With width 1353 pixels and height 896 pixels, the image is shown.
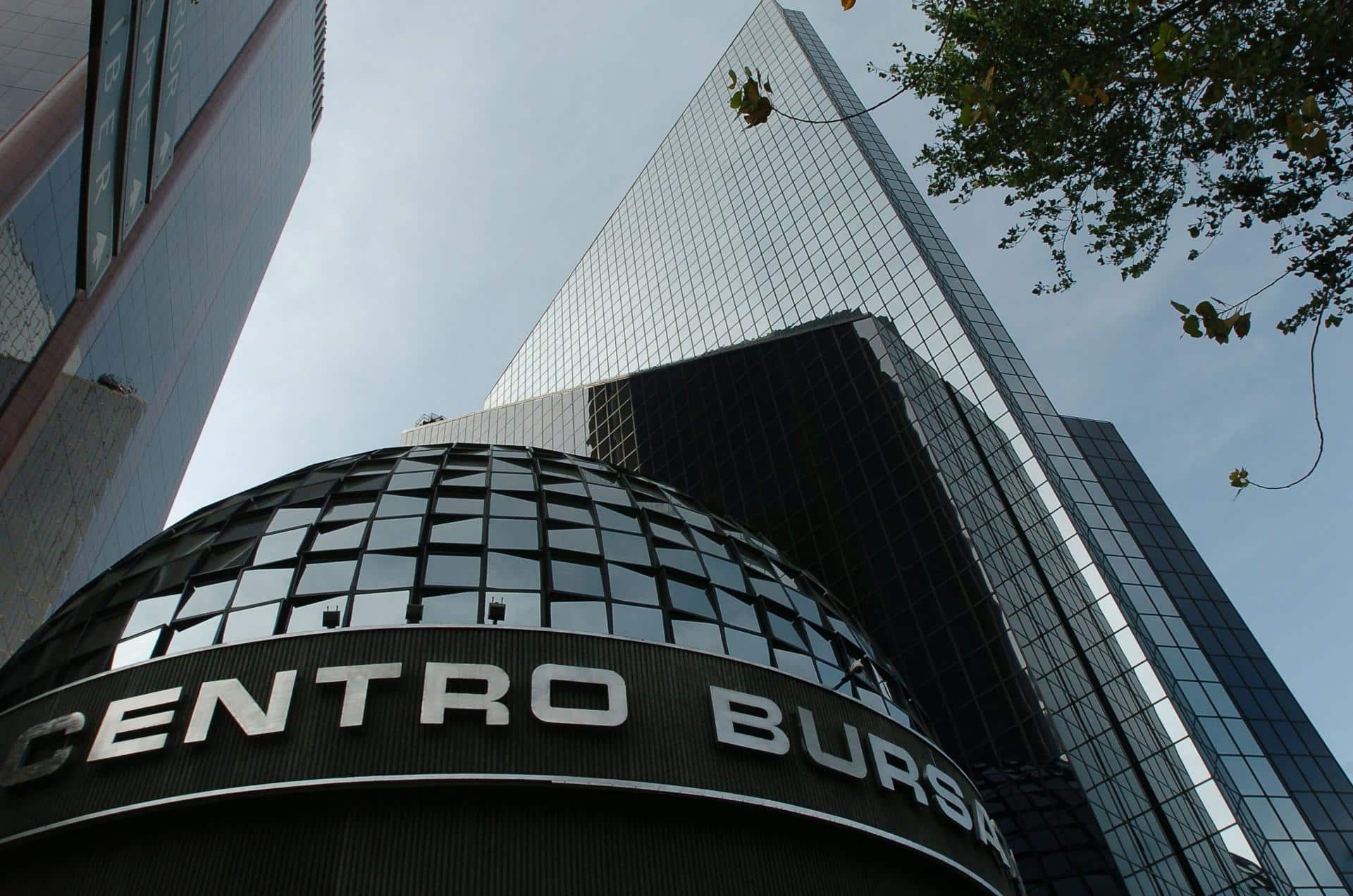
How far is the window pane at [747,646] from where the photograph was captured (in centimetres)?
2300

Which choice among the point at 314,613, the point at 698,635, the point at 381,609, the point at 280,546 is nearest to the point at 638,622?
the point at 698,635

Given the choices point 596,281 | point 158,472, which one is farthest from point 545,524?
point 596,281

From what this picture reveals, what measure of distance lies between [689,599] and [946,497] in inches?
1304

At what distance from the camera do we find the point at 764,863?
1842 cm

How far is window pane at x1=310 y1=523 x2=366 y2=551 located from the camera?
2388 centimetres

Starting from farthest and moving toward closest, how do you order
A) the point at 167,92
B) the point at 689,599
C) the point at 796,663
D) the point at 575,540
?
1. the point at 575,540
2. the point at 689,599
3. the point at 796,663
4. the point at 167,92

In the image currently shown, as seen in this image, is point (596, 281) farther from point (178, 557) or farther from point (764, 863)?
point (764, 863)

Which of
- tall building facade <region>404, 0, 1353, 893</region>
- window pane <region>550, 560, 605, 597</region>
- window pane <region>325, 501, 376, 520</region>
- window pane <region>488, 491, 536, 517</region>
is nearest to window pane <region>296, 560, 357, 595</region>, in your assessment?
window pane <region>325, 501, 376, 520</region>

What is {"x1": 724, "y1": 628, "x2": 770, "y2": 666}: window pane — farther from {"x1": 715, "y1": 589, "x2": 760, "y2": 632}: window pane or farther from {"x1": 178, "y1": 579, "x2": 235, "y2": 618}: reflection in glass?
{"x1": 178, "y1": 579, "x2": 235, "y2": 618}: reflection in glass

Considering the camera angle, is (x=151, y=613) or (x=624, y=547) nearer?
(x=151, y=613)

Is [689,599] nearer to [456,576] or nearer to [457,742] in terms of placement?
[456,576]

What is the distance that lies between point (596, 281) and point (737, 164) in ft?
88.9

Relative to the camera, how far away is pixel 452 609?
21422 mm

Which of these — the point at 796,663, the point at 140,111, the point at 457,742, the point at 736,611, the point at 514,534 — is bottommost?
the point at 457,742
